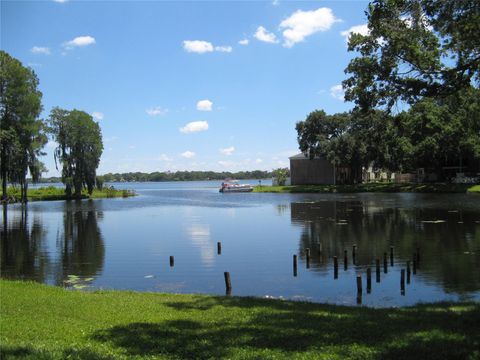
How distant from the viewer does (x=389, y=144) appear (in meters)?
83.9

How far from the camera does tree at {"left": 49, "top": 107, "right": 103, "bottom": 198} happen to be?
89.6 meters

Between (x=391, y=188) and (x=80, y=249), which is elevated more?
(x=391, y=188)

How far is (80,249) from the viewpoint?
29.4 m

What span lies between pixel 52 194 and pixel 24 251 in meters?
68.1

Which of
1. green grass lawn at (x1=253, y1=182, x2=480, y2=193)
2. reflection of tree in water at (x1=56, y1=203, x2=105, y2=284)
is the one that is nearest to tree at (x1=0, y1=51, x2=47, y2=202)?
reflection of tree in water at (x1=56, y1=203, x2=105, y2=284)

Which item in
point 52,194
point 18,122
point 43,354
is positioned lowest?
point 43,354

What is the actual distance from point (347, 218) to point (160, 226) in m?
16.5

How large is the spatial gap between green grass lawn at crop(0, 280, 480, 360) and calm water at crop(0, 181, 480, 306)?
5.20 m

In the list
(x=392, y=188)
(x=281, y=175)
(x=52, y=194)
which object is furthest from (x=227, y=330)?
(x=281, y=175)

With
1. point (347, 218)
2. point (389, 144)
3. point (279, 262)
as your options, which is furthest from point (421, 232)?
point (389, 144)

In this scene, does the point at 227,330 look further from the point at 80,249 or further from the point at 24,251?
the point at 24,251

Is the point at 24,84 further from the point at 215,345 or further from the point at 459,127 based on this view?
the point at 215,345

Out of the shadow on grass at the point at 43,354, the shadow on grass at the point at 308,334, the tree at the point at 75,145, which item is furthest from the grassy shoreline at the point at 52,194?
the shadow on grass at the point at 43,354

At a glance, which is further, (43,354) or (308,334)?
(308,334)
